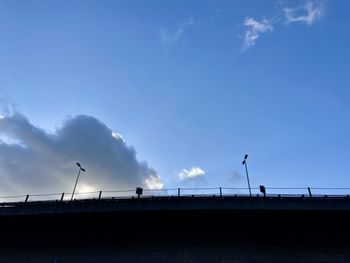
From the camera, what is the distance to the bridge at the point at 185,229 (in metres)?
24.9

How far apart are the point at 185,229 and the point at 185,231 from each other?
22 cm

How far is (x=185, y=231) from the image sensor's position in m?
26.4

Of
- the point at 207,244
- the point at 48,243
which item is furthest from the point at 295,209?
the point at 48,243

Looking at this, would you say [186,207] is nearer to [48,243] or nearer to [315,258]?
[315,258]

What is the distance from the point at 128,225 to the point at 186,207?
557cm

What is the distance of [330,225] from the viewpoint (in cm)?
2556

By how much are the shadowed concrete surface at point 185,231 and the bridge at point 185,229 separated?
0.08 meters

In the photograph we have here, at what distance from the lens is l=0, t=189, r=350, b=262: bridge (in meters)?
24.9

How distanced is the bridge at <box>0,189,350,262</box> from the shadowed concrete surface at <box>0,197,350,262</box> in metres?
0.08

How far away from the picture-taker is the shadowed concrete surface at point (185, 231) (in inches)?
977

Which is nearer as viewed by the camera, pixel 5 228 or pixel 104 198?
pixel 104 198

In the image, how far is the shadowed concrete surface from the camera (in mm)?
24828

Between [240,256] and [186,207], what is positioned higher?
[186,207]

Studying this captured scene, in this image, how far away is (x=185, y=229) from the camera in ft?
87.2
